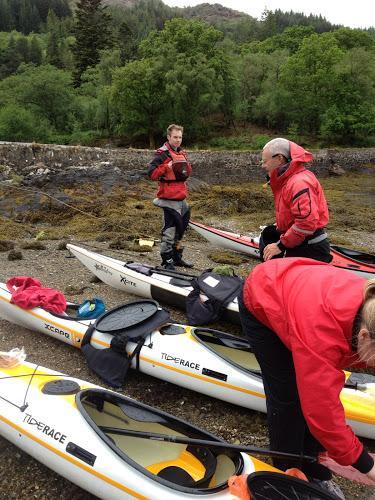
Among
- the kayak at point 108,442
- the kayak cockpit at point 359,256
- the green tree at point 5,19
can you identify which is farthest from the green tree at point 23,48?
the kayak at point 108,442

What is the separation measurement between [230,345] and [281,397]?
1.67 meters

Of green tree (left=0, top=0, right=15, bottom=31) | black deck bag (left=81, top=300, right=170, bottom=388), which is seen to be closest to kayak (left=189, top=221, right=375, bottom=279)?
black deck bag (left=81, top=300, right=170, bottom=388)

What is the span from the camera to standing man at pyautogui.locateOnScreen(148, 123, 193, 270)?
5555 mm

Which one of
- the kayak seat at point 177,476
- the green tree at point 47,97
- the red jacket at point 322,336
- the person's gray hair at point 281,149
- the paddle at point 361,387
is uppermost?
the green tree at point 47,97

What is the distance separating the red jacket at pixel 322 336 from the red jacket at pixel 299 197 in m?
1.72

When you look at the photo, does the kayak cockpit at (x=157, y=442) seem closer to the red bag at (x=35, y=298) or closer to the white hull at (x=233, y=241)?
the red bag at (x=35, y=298)

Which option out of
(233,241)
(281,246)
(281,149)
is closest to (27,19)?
(233,241)

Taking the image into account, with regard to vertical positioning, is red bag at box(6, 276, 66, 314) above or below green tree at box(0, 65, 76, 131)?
below

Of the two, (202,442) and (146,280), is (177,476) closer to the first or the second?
(202,442)

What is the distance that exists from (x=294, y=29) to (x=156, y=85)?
123 ft

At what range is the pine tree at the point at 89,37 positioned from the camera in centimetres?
4638

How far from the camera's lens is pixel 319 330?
1556mm

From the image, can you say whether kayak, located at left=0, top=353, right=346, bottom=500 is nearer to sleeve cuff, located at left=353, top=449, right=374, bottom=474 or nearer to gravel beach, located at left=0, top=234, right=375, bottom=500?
gravel beach, located at left=0, top=234, right=375, bottom=500

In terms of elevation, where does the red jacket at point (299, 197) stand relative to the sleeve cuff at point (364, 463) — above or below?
above
